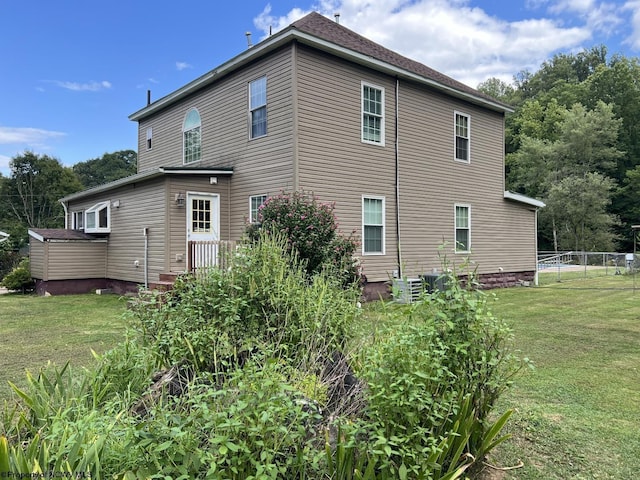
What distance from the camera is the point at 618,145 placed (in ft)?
118

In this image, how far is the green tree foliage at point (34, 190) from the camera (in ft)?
113

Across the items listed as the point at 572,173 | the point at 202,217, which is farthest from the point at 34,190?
the point at 572,173

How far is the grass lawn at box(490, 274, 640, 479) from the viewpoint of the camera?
272 cm

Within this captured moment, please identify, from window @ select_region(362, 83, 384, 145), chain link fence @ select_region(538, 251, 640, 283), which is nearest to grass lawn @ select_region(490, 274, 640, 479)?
window @ select_region(362, 83, 384, 145)

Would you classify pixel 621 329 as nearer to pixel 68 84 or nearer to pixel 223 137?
pixel 223 137

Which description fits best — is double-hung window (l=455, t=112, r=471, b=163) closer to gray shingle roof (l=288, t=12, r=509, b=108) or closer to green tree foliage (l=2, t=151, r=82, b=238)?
gray shingle roof (l=288, t=12, r=509, b=108)

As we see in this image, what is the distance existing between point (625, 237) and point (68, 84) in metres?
41.5

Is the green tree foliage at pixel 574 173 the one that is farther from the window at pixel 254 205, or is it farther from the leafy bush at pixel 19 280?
the leafy bush at pixel 19 280

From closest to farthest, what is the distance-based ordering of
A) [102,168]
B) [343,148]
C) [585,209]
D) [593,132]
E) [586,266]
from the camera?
[343,148]
[586,266]
[585,209]
[593,132]
[102,168]

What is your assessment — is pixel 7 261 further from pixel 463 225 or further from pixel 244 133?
pixel 463 225

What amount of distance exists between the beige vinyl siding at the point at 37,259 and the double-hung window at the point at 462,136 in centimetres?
1221

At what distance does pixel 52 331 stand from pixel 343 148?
271 inches

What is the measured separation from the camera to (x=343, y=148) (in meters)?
10.2

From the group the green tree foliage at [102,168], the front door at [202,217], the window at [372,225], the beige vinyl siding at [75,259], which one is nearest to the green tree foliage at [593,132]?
the window at [372,225]
